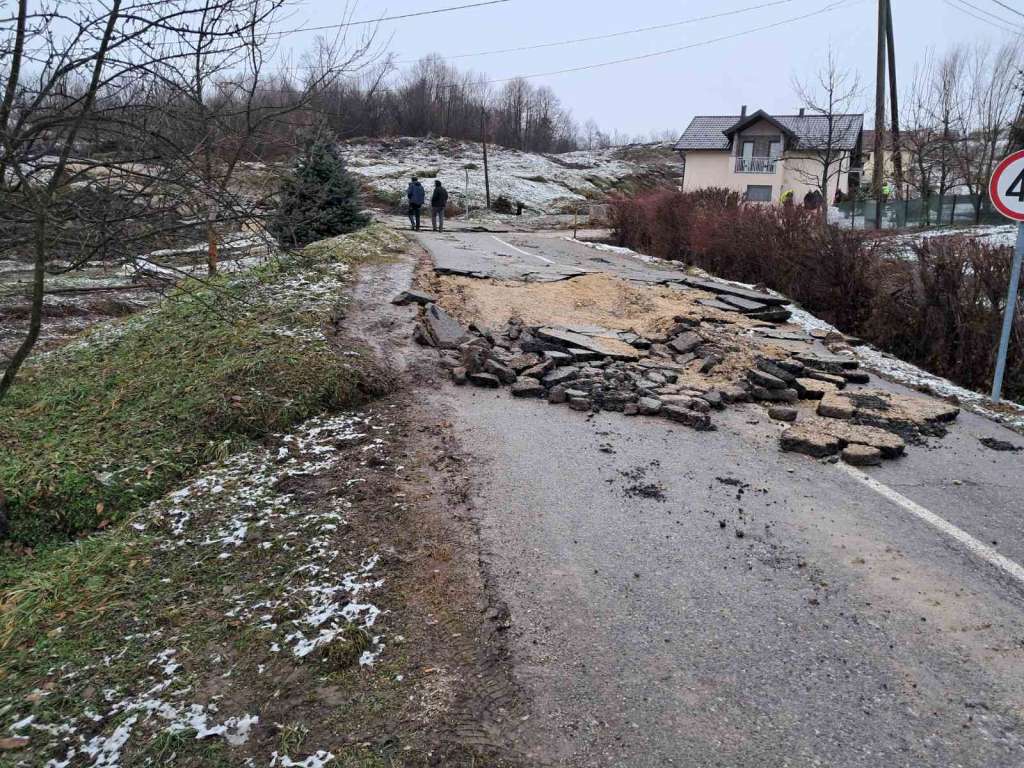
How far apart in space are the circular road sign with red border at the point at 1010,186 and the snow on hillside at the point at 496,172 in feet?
96.9

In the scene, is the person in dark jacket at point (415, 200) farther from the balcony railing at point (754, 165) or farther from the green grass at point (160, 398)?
the balcony railing at point (754, 165)

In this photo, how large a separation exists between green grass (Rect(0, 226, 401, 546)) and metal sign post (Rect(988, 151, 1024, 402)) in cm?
626

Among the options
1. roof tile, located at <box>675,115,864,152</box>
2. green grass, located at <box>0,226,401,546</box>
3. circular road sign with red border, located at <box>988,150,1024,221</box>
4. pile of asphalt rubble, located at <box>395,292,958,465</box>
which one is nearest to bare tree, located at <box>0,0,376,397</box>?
green grass, located at <box>0,226,401,546</box>

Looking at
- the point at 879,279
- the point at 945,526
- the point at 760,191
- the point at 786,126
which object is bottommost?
the point at 945,526

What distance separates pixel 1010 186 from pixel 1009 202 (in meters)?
0.16

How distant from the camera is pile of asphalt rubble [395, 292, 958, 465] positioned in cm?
583

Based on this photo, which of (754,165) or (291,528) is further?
(754,165)

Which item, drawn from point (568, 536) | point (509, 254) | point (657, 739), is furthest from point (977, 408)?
point (509, 254)

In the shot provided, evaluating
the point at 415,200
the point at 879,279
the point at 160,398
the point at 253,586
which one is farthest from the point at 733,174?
the point at 253,586

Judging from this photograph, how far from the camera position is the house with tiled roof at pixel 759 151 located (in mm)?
44031

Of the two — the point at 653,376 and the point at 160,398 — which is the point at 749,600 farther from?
the point at 160,398

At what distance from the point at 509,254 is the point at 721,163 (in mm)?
36543

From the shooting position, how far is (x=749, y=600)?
3.48m

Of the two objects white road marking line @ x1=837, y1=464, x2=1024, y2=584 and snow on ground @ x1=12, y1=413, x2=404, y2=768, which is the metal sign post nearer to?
white road marking line @ x1=837, y1=464, x2=1024, y2=584
